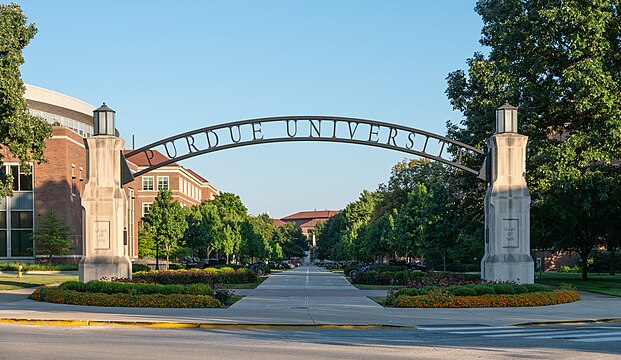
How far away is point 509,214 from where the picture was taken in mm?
30328

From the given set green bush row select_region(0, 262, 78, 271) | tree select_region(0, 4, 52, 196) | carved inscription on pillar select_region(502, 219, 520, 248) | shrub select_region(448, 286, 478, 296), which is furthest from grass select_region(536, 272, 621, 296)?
green bush row select_region(0, 262, 78, 271)

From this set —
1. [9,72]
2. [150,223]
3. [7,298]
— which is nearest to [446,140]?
[7,298]

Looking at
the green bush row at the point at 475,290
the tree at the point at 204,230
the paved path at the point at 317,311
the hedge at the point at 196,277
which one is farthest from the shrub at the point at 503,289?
the tree at the point at 204,230

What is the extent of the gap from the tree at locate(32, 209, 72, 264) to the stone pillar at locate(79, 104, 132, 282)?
36.9 metres

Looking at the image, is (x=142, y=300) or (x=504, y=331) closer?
(x=504, y=331)

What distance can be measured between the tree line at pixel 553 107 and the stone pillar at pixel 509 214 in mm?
5053

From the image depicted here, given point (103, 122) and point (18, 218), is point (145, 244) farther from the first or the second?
point (103, 122)

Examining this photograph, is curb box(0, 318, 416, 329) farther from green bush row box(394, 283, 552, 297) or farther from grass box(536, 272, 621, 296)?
grass box(536, 272, 621, 296)

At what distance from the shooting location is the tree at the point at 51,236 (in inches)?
2564

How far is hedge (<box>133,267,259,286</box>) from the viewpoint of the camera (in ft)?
122

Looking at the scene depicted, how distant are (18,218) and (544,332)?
61.1m

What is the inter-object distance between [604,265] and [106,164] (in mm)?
64252

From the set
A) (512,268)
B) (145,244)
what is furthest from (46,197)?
(512,268)

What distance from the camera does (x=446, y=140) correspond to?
105 feet
